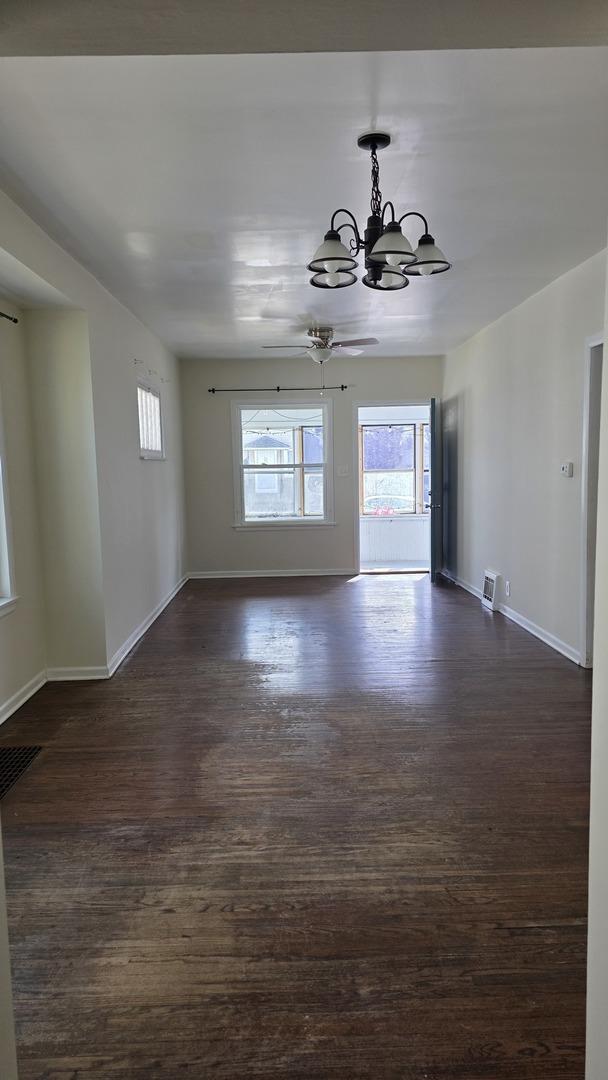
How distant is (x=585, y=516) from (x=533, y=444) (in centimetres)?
101

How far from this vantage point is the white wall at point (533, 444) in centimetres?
411

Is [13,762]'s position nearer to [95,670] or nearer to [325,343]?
[95,670]

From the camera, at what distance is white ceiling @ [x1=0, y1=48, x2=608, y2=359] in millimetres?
1950

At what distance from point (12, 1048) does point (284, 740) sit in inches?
81.7

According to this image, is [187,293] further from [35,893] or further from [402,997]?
[402,997]

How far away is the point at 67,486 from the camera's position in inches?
156

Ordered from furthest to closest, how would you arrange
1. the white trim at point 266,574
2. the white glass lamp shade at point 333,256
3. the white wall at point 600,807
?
1. the white trim at point 266,574
2. the white glass lamp shade at point 333,256
3. the white wall at point 600,807

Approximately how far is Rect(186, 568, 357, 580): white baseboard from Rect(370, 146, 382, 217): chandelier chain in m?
5.28

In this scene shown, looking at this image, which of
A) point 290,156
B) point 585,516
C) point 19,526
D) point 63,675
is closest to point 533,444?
point 585,516

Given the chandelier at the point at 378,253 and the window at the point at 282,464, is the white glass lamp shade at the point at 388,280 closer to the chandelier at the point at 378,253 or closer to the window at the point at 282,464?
the chandelier at the point at 378,253

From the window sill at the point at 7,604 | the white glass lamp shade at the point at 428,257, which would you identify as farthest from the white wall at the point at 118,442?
the white glass lamp shade at the point at 428,257

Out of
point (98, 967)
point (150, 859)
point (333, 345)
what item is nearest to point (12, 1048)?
point (98, 967)

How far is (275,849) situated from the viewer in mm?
2268

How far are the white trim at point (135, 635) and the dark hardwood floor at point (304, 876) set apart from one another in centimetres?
35
